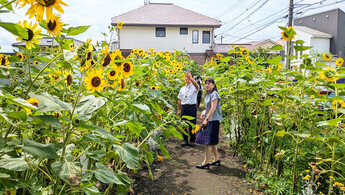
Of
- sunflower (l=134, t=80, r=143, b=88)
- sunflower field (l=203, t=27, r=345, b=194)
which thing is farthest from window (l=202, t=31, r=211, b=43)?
sunflower (l=134, t=80, r=143, b=88)

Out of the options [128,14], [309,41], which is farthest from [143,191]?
[309,41]

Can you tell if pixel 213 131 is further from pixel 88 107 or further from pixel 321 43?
pixel 321 43

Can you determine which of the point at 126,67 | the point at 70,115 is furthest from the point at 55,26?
the point at 126,67

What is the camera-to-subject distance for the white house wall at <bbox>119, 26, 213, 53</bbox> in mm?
22531

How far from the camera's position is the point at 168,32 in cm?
2322

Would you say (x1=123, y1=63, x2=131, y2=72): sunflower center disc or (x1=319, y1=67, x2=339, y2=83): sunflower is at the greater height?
(x1=123, y1=63, x2=131, y2=72): sunflower center disc

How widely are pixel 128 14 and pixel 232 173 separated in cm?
2198

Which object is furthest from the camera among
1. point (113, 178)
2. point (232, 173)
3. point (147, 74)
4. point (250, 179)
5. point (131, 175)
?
point (232, 173)

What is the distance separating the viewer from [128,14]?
938 inches

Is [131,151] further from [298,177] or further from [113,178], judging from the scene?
[298,177]

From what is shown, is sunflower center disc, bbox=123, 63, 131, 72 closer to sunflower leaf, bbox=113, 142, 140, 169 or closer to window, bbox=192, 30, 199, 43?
sunflower leaf, bbox=113, 142, 140, 169

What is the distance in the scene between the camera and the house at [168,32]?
74.0ft

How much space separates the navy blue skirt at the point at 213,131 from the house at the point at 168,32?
1876cm

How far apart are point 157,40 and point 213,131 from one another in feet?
64.4
